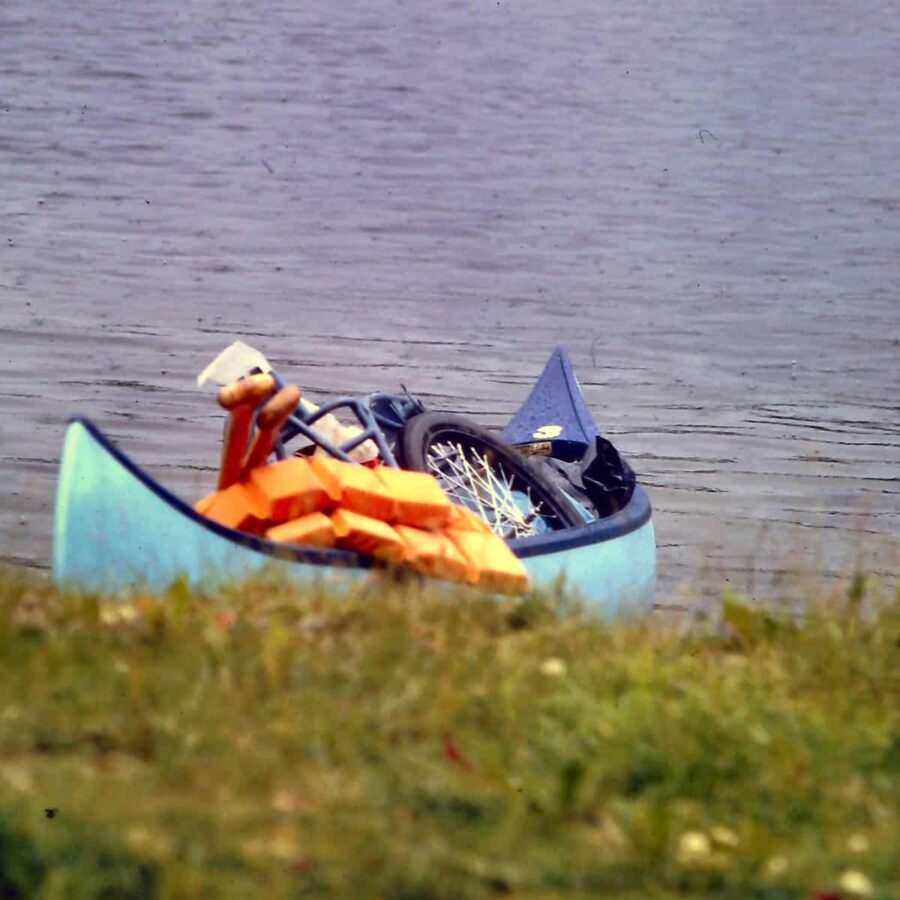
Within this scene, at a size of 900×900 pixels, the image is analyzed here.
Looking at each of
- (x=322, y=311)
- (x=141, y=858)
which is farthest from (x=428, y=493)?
(x=322, y=311)

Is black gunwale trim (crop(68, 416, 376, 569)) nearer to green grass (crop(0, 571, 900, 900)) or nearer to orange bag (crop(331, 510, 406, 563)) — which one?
orange bag (crop(331, 510, 406, 563))

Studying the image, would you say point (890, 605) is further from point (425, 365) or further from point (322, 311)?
point (322, 311)

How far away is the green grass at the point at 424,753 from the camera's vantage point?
8.30ft

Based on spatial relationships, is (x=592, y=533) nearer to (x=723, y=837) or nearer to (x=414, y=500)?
(x=414, y=500)

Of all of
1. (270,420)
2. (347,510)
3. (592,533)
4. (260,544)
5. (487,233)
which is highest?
(487,233)

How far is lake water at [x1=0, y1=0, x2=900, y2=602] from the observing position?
42.0ft

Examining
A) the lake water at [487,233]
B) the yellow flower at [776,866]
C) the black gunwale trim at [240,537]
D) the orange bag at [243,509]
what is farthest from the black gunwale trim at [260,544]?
the lake water at [487,233]

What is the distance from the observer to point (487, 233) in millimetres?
18297

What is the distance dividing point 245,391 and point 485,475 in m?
2.37

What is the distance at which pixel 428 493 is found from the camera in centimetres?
599

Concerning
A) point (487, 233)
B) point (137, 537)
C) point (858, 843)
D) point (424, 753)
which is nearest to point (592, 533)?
point (137, 537)

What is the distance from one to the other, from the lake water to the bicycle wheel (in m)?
1.90

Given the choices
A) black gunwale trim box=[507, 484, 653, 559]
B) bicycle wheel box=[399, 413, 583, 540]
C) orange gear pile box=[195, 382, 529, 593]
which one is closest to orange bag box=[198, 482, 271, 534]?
orange gear pile box=[195, 382, 529, 593]

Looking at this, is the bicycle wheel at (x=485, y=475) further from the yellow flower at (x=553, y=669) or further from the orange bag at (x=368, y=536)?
the yellow flower at (x=553, y=669)
